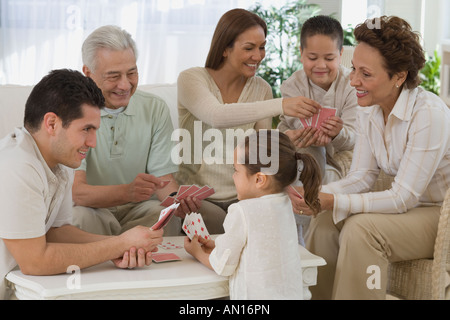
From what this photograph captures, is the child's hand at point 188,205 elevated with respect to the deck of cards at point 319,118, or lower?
lower

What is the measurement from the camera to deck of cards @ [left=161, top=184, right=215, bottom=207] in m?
2.54

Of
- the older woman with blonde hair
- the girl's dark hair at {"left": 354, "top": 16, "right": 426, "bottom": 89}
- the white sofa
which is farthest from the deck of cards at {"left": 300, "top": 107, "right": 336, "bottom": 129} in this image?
the white sofa

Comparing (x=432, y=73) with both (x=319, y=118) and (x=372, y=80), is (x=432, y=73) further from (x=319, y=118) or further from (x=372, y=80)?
(x=372, y=80)

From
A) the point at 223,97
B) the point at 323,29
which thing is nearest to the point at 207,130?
the point at 223,97

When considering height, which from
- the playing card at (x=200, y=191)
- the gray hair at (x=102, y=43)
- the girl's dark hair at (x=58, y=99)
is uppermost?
the gray hair at (x=102, y=43)

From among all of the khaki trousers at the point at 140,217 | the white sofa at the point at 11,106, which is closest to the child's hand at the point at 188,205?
the khaki trousers at the point at 140,217

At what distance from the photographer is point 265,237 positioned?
6.54 feet

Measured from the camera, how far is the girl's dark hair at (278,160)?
80.9 inches

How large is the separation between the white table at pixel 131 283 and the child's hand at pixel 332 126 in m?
0.84

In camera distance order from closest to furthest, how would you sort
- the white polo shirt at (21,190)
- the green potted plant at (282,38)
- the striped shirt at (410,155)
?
the white polo shirt at (21,190) → the striped shirt at (410,155) → the green potted plant at (282,38)

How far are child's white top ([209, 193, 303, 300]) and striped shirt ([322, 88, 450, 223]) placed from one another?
53cm

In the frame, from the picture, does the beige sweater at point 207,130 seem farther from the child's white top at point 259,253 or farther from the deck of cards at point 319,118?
the child's white top at point 259,253
